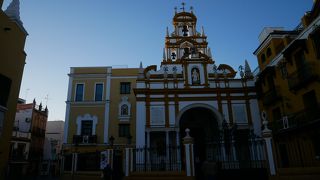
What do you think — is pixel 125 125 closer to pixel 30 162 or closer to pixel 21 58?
pixel 21 58

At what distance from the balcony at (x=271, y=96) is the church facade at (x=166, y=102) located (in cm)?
129

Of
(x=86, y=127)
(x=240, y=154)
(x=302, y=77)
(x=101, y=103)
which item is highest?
(x=101, y=103)

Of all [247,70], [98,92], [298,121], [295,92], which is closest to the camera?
[298,121]

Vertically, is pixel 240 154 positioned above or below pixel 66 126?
below

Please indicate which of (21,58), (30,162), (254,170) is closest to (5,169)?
(21,58)

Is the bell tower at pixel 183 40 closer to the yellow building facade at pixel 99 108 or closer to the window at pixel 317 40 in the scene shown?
the yellow building facade at pixel 99 108

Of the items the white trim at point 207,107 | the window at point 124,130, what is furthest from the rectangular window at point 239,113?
the window at point 124,130

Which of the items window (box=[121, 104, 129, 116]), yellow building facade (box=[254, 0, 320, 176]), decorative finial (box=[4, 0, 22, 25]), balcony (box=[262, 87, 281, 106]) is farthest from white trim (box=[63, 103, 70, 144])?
balcony (box=[262, 87, 281, 106])

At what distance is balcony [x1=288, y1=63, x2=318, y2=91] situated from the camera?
16.4 metres

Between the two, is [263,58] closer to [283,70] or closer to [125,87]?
[283,70]

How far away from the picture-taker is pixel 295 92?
18.3 metres

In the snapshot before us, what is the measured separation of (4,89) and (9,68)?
1.23m

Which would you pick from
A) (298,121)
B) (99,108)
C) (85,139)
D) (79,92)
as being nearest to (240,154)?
(298,121)

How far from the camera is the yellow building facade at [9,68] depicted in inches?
504
